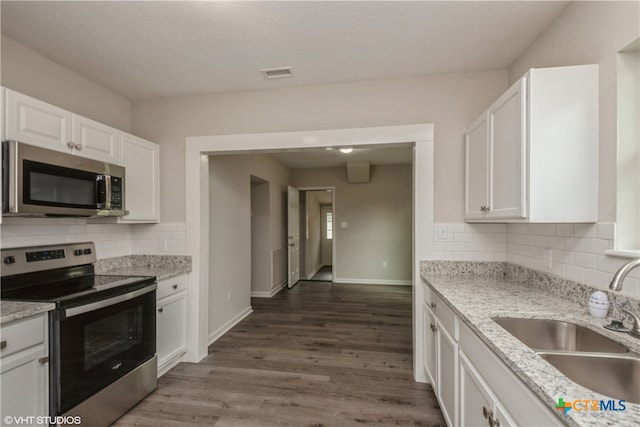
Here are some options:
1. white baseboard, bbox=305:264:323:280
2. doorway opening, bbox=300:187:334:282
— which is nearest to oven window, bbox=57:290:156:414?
doorway opening, bbox=300:187:334:282

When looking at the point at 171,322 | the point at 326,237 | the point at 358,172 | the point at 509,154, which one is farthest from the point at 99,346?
the point at 326,237

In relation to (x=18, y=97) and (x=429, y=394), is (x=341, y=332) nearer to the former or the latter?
(x=429, y=394)

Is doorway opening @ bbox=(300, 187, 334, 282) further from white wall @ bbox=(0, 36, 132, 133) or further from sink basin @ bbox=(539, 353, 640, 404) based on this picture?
sink basin @ bbox=(539, 353, 640, 404)

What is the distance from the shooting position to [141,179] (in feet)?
8.80

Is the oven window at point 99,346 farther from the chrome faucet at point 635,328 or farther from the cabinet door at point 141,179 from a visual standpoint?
the chrome faucet at point 635,328

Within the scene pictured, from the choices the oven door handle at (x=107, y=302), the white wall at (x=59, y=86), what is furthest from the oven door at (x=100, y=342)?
the white wall at (x=59, y=86)

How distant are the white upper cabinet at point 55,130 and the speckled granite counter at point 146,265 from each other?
936 millimetres

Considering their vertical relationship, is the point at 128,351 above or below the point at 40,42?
below

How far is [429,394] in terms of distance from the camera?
227 centimetres

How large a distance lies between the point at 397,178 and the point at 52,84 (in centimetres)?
527

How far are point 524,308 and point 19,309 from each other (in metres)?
2.49

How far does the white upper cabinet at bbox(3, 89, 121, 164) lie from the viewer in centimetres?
169

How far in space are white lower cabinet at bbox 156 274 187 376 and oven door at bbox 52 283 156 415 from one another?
18cm

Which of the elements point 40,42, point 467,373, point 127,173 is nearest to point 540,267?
point 467,373
